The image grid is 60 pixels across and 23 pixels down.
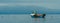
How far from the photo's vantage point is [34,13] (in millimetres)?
62312

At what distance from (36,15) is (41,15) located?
1527mm

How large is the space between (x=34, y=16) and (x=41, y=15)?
215 cm

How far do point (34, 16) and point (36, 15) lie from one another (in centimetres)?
67

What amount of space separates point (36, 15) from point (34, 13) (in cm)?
172

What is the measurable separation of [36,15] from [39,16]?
4.17 feet

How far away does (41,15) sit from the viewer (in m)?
61.2

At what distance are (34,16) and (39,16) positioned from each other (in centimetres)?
180

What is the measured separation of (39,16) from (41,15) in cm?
75

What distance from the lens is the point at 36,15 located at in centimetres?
6078

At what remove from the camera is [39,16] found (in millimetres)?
61625

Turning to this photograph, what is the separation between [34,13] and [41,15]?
235 centimetres
